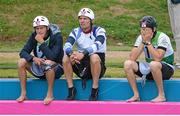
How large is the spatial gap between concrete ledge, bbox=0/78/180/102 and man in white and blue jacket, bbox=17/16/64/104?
0.61 feet

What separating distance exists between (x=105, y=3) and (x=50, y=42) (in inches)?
503

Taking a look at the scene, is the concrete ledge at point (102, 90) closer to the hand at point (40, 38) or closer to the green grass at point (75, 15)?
the hand at point (40, 38)

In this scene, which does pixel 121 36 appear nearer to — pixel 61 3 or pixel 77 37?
pixel 61 3

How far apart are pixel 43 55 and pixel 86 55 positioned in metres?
0.65

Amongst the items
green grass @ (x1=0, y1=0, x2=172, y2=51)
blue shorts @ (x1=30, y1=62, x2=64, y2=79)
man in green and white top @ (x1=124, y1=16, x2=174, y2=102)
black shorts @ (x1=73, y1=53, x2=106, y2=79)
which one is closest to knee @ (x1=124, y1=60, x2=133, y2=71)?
man in green and white top @ (x1=124, y1=16, x2=174, y2=102)

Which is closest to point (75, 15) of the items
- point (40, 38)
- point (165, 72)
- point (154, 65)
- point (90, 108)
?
point (40, 38)

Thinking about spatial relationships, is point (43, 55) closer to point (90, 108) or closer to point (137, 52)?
point (137, 52)

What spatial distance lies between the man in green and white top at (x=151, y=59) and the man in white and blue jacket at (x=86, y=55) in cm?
43

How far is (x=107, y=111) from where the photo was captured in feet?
22.0

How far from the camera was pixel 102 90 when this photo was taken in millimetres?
8055

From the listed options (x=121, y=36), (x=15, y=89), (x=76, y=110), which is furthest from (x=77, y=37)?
(x=121, y=36)

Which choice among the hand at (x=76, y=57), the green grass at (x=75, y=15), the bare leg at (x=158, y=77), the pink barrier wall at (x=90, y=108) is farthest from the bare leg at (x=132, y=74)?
the green grass at (x=75, y=15)

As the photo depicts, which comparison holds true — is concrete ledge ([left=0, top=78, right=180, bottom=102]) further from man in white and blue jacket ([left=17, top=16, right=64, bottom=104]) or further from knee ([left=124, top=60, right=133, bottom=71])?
knee ([left=124, top=60, right=133, bottom=71])

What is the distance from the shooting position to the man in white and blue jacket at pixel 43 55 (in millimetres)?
7777
